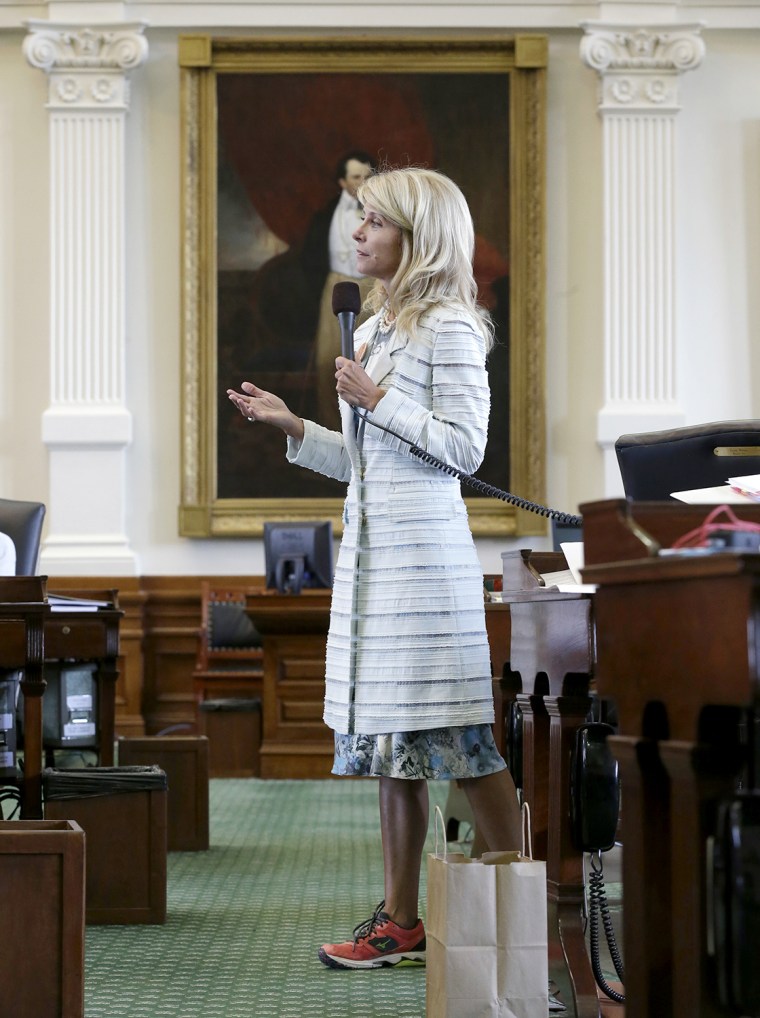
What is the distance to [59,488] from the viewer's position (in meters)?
8.96

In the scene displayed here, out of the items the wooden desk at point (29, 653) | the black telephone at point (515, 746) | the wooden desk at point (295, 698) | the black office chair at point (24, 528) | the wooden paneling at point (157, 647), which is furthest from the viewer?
the wooden paneling at point (157, 647)

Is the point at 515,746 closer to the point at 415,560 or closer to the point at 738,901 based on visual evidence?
the point at 415,560

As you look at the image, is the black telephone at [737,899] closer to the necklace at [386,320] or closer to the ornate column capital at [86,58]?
the necklace at [386,320]

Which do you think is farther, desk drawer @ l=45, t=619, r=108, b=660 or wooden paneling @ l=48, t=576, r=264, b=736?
wooden paneling @ l=48, t=576, r=264, b=736

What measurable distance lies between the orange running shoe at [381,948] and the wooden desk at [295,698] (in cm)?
432

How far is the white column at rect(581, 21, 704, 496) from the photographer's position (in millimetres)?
8961

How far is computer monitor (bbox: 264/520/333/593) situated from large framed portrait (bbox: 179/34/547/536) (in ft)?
3.94

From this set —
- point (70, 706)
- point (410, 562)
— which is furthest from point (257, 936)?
point (70, 706)

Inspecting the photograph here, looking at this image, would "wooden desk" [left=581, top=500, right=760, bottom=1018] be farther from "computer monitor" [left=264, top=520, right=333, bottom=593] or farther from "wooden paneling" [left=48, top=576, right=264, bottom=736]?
"wooden paneling" [left=48, top=576, right=264, bottom=736]

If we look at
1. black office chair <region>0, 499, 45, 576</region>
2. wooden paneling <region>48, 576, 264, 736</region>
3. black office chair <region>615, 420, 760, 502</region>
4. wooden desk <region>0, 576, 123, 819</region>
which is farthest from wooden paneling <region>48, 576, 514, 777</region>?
black office chair <region>615, 420, 760, 502</region>

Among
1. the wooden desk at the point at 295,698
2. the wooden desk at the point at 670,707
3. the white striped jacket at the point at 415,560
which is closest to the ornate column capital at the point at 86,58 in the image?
the wooden desk at the point at 295,698

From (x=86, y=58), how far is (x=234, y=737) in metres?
4.45

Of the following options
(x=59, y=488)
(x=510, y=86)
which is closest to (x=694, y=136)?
(x=510, y=86)

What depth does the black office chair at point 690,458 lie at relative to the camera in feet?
9.80
